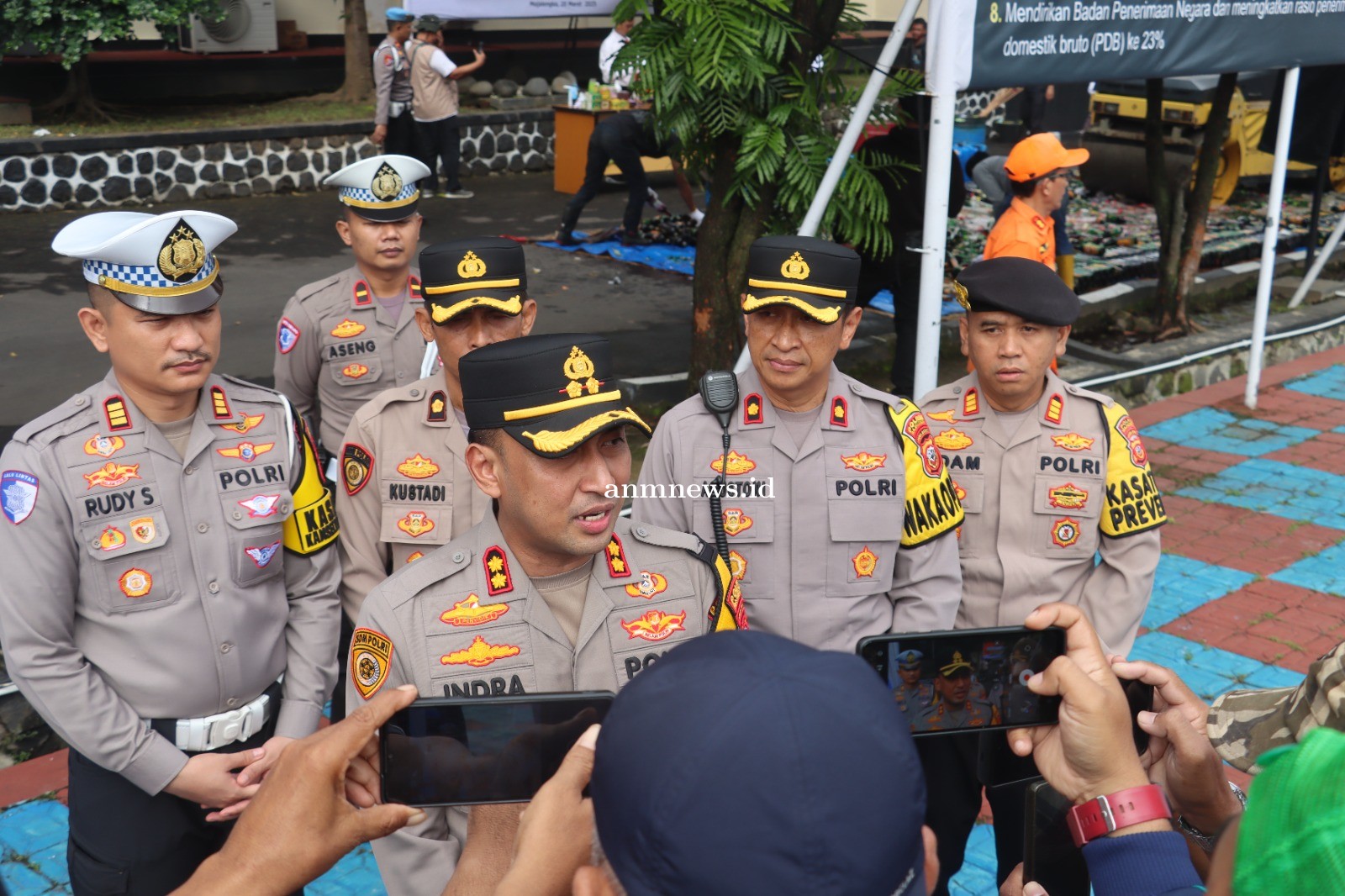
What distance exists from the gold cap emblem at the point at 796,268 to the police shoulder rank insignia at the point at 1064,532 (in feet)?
3.48

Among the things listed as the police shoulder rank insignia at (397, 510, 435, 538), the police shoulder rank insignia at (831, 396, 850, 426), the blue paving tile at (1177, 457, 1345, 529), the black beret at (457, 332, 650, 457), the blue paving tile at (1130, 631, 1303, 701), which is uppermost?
the black beret at (457, 332, 650, 457)

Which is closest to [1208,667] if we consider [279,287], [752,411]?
[752,411]

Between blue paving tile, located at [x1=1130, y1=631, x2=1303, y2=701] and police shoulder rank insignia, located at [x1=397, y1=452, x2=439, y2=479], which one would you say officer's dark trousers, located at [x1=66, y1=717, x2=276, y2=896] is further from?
blue paving tile, located at [x1=1130, y1=631, x2=1303, y2=701]

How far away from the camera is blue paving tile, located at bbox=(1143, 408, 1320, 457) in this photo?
833 centimetres

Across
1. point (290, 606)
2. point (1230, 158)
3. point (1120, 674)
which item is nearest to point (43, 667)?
point (290, 606)

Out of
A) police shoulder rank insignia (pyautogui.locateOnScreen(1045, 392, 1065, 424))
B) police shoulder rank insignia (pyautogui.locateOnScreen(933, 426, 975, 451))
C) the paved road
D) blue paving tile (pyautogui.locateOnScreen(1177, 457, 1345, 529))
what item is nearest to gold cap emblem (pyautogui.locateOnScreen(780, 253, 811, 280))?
police shoulder rank insignia (pyautogui.locateOnScreen(933, 426, 975, 451))

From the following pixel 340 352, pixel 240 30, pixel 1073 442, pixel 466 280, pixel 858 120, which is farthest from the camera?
pixel 240 30

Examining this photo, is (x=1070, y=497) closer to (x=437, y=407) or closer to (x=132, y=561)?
(x=437, y=407)

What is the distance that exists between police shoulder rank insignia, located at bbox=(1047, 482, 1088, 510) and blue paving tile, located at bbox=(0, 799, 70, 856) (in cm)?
354

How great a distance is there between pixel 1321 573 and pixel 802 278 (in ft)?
14.9

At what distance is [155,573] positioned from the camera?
2945 millimetres

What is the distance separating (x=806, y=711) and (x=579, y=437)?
1.17m

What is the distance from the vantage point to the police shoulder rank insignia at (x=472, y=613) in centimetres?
242

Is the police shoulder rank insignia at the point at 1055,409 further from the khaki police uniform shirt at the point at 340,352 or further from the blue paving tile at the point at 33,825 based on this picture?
the blue paving tile at the point at 33,825
